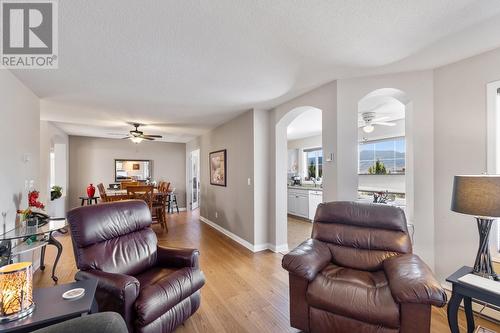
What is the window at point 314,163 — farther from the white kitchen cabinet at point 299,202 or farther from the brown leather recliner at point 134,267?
the brown leather recliner at point 134,267

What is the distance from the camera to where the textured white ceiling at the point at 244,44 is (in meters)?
1.56

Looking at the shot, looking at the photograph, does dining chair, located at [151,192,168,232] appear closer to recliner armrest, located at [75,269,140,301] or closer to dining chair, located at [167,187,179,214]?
dining chair, located at [167,187,179,214]

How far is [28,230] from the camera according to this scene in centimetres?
243

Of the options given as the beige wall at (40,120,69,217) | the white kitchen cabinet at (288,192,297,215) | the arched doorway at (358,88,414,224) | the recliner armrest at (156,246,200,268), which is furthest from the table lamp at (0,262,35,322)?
the white kitchen cabinet at (288,192,297,215)

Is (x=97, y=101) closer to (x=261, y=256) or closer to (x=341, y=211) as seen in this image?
(x=261, y=256)

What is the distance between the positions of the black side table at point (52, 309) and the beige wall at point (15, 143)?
5.17ft

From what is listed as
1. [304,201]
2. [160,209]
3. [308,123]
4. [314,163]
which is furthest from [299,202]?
[160,209]

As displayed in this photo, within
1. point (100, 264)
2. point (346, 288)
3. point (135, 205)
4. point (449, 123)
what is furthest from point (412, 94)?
point (100, 264)

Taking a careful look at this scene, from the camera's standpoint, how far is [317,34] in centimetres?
184

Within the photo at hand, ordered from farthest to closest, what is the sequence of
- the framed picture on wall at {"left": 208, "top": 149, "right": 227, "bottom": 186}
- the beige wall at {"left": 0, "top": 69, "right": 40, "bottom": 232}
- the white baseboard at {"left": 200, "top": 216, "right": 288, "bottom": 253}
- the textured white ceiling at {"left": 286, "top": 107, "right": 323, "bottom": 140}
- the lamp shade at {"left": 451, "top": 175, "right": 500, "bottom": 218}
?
the framed picture on wall at {"left": 208, "top": 149, "right": 227, "bottom": 186} → the textured white ceiling at {"left": 286, "top": 107, "right": 323, "bottom": 140} → the white baseboard at {"left": 200, "top": 216, "right": 288, "bottom": 253} → the beige wall at {"left": 0, "top": 69, "right": 40, "bottom": 232} → the lamp shade at {"left": 451, "top": 175, "right": 500, "bottom": 218}

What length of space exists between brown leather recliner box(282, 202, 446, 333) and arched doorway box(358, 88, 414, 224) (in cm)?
159

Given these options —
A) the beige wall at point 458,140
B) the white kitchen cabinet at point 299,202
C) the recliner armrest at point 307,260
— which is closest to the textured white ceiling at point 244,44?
the beige wall at point 458,140

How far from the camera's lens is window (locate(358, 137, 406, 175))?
488 cm

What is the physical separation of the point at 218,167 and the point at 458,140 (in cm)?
420
